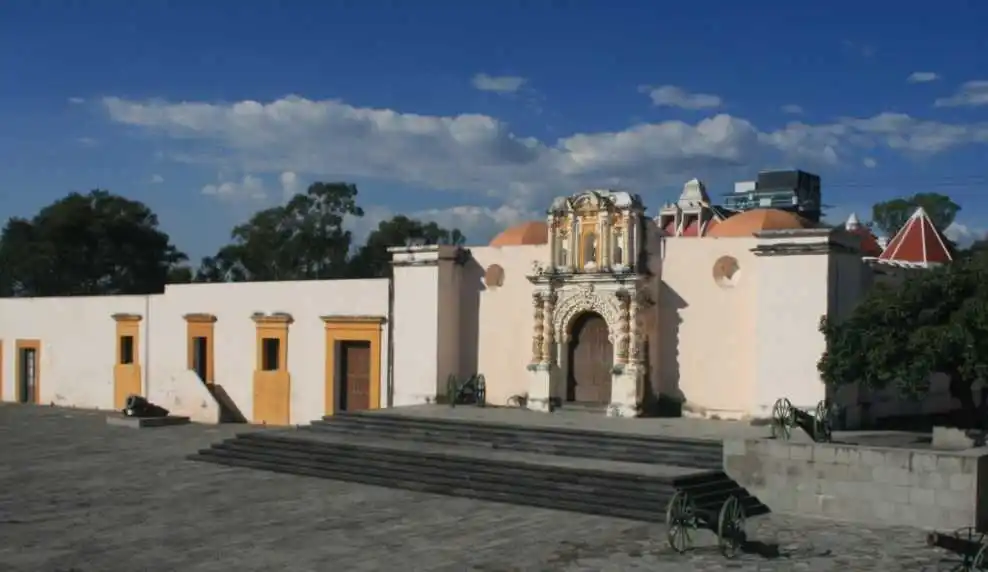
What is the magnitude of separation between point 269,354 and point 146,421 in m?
3.09

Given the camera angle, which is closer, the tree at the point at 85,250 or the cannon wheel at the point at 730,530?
the cannon wheel at the point at 730,530

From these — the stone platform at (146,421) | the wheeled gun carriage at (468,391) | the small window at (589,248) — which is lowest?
the stone platform at (146,421)

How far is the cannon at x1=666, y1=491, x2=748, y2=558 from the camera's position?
36.3ft

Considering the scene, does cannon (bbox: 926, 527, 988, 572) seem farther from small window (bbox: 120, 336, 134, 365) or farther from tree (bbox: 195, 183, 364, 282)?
tree (bbox: 195, 183, 364, 282)

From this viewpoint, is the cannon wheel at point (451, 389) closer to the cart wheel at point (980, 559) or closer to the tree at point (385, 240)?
the cart wheel at point (980, 559)

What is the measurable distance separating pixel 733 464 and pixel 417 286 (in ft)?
29.4

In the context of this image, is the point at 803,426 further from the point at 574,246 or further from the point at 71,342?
the point at 71,342

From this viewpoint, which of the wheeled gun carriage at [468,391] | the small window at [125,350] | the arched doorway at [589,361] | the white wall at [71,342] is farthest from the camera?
the white wall at [71,342]

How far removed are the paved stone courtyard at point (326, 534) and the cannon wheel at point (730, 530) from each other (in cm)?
18

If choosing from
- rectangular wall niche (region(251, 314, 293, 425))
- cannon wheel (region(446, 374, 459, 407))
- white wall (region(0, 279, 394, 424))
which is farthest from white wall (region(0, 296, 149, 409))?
cannon wheel (region(446, 374, 459, 407))

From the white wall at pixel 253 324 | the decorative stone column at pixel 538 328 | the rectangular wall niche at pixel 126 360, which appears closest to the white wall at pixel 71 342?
the rectangular wall niche at pixel 126 360

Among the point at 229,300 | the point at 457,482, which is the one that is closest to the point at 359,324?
the point at 229,300

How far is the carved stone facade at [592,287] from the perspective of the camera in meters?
18.8

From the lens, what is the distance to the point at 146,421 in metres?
24.0
